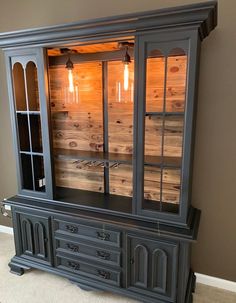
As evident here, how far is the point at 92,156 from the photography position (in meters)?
2.06

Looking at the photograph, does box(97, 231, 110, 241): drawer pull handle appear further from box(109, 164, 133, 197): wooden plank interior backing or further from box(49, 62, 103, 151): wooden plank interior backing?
box(49, 62, 103, 151): wooden plank interior backing

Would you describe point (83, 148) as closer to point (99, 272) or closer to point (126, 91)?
point (126, 91)

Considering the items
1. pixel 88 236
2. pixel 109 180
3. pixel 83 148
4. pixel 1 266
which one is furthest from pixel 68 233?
pixel 1 266

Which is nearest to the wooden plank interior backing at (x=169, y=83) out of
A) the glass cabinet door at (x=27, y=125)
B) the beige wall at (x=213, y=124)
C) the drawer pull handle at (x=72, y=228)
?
the beige wall at (x=213, y=124)

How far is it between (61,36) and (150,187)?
1.43m

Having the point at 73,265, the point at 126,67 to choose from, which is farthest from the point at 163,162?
the point at 73,265

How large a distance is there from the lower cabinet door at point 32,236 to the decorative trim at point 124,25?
1.52m

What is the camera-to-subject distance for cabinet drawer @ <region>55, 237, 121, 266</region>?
6.27ft

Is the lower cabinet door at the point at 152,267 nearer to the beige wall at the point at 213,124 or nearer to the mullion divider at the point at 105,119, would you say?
the beige wall at the point at 213,124

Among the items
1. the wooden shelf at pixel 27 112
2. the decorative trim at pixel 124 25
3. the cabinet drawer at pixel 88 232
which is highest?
the decorative trim at pixel 124 25

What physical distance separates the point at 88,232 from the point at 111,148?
783 mm

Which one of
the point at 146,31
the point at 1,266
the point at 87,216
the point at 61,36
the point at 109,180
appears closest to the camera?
the point at 146,31

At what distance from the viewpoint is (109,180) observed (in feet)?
7.43

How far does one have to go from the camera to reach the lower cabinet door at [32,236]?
2.13 meters
